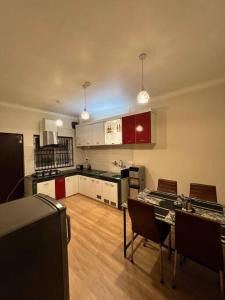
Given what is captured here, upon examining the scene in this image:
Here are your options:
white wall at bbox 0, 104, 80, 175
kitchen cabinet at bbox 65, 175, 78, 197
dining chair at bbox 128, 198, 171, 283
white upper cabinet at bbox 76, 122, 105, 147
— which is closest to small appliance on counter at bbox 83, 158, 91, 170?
kitchen cabinet at bbox 65, 175, 78, 197

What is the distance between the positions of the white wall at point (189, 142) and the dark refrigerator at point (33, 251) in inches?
106

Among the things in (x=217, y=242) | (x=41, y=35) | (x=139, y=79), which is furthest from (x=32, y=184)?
(x=217, y=242)

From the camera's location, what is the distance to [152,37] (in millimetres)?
1582

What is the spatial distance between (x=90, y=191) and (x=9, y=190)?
6.61ft

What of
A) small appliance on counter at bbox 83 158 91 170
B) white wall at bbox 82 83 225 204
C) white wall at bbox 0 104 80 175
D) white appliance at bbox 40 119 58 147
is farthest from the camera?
small appliance on counter at bbox 83 158 91 170

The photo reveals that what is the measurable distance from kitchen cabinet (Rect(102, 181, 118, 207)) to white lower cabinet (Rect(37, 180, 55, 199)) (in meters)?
1.40

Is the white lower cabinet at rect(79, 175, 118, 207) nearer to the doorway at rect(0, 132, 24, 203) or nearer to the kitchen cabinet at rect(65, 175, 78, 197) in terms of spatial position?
the kitchen cabinet at rect(65, 175, 78, 197)

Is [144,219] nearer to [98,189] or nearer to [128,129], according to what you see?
[128,129]

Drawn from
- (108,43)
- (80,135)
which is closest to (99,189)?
(80,135)

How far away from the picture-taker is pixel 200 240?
138 cm

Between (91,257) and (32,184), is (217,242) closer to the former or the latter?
(91,257)

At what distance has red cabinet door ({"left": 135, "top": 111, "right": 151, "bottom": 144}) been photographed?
10.6ft

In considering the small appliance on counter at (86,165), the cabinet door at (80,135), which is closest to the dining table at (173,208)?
the small appliance on counter at (86,165)

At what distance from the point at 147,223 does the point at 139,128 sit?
2118mm
